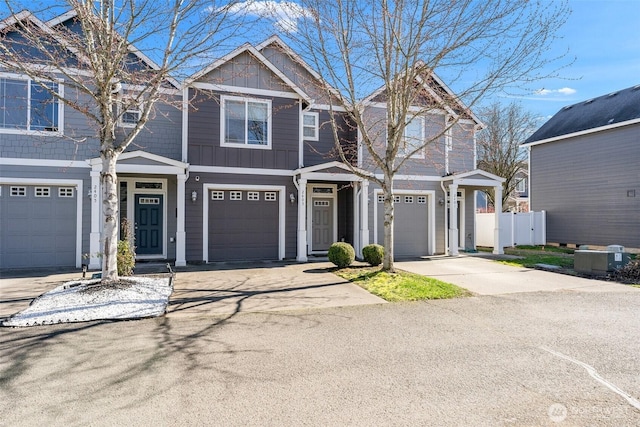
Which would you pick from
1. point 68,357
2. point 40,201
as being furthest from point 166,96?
point 68,357

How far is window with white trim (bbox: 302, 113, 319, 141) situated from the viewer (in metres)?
14.1

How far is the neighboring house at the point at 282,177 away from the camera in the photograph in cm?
1223

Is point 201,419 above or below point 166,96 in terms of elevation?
below

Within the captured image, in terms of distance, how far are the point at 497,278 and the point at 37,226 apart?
522 inches

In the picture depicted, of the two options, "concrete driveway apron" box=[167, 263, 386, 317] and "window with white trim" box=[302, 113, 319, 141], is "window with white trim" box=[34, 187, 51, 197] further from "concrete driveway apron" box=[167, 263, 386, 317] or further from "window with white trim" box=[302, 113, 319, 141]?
"window with white trim" box=[302, 113, 319, 141]

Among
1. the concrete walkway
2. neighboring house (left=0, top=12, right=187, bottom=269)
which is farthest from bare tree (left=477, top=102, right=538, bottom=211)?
neighboring house (left=0, top=12, right=187, bottom=269)

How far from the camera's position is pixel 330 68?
32.7ft

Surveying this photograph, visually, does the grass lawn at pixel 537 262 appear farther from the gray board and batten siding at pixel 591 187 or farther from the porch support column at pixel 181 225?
the porch support column at pixel 181 225

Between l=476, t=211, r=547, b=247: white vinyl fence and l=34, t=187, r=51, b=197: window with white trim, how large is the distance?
18648 millimetres

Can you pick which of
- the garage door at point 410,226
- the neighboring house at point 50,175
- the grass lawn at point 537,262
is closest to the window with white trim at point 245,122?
the neighboring house at point 50,175

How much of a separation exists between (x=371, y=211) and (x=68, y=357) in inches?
432

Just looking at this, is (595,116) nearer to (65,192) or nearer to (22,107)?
(65,192)

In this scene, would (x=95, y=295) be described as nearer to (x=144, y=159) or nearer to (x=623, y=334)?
(x=144, y=159)

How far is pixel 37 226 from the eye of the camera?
10859 mm
